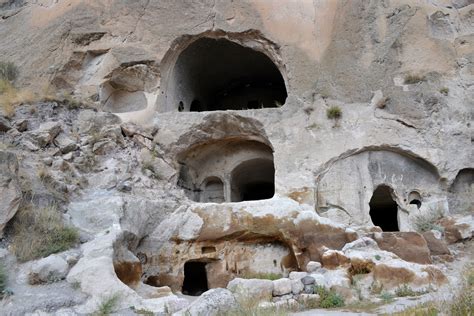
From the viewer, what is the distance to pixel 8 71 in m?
11.0

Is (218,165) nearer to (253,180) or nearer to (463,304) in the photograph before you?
(253,180)

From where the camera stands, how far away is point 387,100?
9.92m

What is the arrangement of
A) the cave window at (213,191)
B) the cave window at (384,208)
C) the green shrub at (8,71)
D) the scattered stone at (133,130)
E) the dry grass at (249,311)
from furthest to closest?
the cave window at (213,191)
the green shrub at (8,71)
the cave window at (384,208)
the scattered stone at (133,130)
the dry grass at (249,311)

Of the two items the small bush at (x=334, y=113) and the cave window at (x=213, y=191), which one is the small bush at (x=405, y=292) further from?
the cave window at (x=213, y=191)

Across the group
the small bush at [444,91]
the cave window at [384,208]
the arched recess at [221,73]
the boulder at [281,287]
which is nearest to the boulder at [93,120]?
the arched recess at [221,73]

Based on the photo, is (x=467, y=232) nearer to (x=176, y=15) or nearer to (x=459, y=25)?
(x=459, y=25)

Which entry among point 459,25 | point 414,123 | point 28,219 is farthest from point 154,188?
point 459,25

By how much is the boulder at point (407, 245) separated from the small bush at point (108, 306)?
13.6ft

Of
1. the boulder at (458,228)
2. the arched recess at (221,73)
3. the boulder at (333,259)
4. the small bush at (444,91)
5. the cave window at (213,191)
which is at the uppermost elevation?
the arched recess at (221,73)

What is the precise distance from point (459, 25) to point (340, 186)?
15.6 feet

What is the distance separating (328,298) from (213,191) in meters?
6.40

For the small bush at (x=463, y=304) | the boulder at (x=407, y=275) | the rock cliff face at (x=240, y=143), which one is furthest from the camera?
the rock cliff face at (x=240, y=143)

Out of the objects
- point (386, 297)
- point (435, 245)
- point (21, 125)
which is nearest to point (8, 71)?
point (21, 125)

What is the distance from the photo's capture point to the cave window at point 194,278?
9.52m
